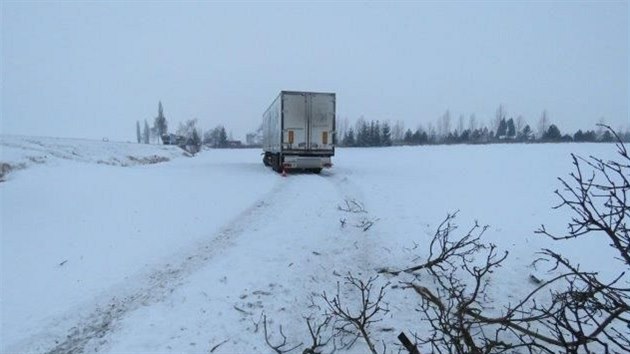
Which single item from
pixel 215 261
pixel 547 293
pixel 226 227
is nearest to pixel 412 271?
pixel 547 293

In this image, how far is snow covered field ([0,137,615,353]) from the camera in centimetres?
404

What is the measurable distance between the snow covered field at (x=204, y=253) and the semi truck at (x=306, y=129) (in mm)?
5326

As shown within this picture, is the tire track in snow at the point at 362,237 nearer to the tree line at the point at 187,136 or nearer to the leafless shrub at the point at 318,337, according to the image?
the leafless shrub at the point at 318,337

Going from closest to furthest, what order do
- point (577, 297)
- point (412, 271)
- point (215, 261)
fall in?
point (577, 297) < point (412, 271) < point (215, 261)

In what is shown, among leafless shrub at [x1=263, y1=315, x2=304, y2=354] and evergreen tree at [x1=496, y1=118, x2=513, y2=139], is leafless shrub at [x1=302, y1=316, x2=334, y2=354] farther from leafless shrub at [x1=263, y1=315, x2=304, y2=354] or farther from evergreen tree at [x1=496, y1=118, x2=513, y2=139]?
evergreen tree at [x1=496, y1=118, x2=513, y2=139]

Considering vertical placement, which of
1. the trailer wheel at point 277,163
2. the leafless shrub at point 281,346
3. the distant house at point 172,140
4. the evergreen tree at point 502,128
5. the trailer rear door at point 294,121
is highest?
the evergreen tree at point 502,128

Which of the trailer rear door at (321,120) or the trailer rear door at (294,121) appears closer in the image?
the trailer rear door at (294,121)

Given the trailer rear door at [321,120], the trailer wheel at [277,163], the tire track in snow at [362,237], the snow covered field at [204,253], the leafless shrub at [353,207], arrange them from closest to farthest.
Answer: the snow covered field at [204,253] → the tire track in snow at [362,237] → the leafless shrub at [353,207] → the trailer rear door at [321,120] → the trailer wheel at [277,163]

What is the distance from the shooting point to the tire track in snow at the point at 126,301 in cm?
378

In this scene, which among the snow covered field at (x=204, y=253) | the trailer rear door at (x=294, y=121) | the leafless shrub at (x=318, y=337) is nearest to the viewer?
the leafless shrub at (x=318, y=337)

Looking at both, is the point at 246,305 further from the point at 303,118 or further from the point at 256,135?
the point at 256,135

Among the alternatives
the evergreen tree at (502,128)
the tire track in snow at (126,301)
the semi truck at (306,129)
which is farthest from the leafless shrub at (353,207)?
the evergreen tree at (502,128)

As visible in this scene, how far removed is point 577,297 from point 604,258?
4.61 meters

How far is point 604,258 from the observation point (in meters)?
6.24
